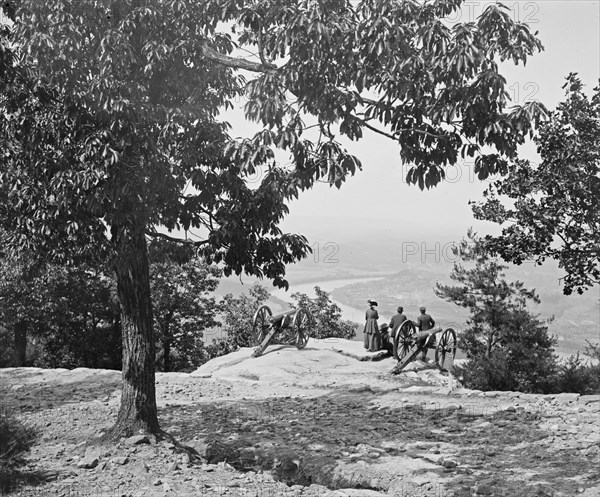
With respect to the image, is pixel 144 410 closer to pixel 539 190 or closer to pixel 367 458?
pixel 367 458

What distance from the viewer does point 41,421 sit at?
1242 cm

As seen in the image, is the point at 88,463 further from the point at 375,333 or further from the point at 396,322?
the point at 375,333

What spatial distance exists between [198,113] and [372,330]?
13594mm

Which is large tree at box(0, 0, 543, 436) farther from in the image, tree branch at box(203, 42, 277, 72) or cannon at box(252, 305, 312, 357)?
cannon at box(252, 305, 312, 357)

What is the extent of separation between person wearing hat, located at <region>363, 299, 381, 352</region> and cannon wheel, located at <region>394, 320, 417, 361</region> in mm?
1159

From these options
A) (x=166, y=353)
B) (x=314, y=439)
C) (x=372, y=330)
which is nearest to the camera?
(x=314, y=439)

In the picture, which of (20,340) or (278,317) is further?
(20,340)

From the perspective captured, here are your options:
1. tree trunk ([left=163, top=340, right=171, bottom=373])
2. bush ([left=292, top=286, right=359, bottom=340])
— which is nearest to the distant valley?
bush ([left=292, top=286, right=359, bottom=340])

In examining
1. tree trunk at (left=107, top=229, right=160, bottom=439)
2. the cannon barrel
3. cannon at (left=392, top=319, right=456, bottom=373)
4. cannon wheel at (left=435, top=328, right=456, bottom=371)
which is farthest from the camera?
the cannon barrel

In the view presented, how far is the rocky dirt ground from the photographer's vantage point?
28.1ft

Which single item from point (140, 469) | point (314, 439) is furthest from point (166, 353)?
point (140, 469)

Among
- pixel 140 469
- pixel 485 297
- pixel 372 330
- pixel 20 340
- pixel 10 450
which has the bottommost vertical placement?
pixel 140 469

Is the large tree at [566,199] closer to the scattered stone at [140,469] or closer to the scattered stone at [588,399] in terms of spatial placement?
the scattered stone at [588,399]

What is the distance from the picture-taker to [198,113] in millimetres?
8484
